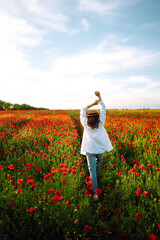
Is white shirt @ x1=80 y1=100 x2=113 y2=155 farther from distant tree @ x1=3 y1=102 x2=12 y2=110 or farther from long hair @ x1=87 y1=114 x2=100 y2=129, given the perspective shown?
distant tree @ x1=3 y1=102 x2=12 y2=110

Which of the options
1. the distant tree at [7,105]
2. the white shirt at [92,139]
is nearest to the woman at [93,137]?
the white shirt at [92,139]

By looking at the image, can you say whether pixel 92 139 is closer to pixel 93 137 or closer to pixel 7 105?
pixel 93 137

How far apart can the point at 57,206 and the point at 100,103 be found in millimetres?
2035

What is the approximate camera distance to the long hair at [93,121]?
9.62 feet

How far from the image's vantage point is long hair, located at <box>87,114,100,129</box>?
2933 millimetres

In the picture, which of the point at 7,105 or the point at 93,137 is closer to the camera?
the point at 93,137

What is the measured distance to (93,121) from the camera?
2943 mm

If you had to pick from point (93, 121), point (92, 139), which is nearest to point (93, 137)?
Result: point (92, 139)

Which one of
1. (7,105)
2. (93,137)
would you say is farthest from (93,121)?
(7,105)

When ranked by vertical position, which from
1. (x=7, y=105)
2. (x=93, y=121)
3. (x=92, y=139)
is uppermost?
(x=7, y=105)

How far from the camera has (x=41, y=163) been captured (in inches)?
167

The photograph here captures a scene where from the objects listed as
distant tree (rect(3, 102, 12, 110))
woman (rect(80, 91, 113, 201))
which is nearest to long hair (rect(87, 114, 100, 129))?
woman (rect(80, 91, 113, 201))

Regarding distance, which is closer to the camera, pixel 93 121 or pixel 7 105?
pixel 93 121

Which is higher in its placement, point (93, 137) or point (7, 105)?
point (7, 105)
